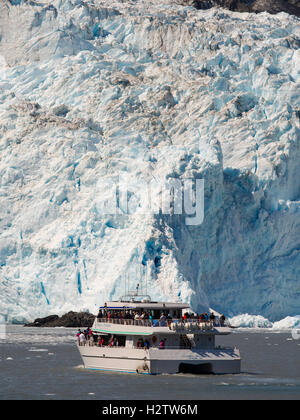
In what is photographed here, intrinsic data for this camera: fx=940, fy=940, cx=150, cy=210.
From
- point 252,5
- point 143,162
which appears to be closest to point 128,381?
point 143,162

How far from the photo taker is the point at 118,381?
30625 millimetres

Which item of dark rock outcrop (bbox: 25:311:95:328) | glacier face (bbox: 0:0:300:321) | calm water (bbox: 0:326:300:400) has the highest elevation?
glacier face (bbox: 0:0:300:321)

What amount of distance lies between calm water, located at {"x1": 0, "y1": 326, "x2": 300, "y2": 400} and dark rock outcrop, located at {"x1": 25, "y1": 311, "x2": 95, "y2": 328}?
1991cm

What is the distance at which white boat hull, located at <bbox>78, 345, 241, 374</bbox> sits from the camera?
105 feet

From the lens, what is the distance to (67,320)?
218ft

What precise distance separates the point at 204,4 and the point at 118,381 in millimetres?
86512

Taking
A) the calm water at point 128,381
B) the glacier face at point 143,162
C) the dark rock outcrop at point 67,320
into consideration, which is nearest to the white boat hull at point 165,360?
the calm water at point 128,381

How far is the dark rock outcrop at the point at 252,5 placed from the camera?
111 metres

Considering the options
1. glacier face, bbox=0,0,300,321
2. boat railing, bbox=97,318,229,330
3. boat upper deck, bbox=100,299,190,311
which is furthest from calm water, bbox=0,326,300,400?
glacier face, bbox=0,0,300,321

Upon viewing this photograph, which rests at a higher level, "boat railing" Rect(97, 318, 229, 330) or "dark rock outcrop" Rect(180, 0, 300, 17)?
"dark rock outcrop" Rect(180, 0, 300, 17)

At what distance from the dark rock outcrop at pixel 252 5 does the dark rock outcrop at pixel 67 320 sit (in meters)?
54.4

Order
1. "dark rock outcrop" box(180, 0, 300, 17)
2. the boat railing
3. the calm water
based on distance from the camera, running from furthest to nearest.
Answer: "dark rock outcrop" box(180, 0, 300, 17)
the boat railing
the calm water

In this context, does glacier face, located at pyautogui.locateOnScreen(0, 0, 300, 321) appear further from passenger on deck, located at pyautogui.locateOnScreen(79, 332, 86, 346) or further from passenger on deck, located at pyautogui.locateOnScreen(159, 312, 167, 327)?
passenger on deck, located at pyautogui.locateOnScreen(159, 312, 167, 327)

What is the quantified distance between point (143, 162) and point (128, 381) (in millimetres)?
42421
